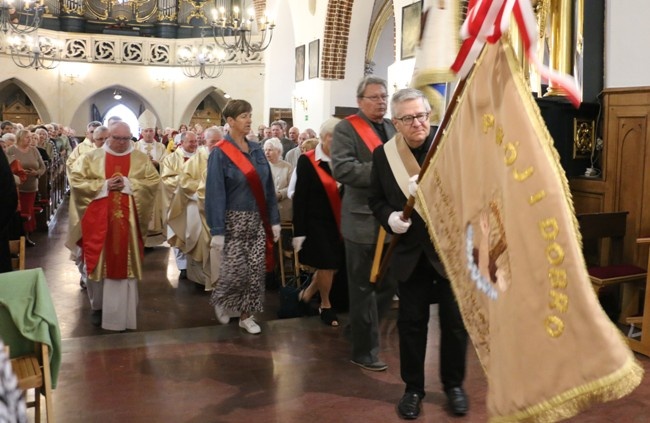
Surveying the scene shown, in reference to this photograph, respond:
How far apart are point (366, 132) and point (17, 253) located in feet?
7.85

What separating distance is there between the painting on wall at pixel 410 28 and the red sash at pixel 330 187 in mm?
4848

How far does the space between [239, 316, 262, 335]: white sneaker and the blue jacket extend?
2.36ft

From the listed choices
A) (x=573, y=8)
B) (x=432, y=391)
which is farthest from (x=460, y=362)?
(x=573, y=8)

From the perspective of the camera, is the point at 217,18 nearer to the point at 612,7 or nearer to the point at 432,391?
the point at 612,7

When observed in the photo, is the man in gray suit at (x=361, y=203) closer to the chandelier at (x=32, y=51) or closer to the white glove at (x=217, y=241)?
the white glove at (x=217, y=241)

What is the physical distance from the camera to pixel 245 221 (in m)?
5.06

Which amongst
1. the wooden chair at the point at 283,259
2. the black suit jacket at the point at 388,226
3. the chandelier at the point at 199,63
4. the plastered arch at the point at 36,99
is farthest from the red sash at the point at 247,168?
the plastered arch at the point at 36,99

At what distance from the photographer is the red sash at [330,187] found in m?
5.46

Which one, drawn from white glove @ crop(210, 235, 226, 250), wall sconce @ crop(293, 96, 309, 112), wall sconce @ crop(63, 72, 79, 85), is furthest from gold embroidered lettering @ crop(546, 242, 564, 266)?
wall sconce @ crop(63, 72, 79, 85)

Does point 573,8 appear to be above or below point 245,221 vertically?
above

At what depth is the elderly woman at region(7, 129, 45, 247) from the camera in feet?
29.9

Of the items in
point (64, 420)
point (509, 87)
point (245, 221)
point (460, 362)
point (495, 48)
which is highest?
point (495, 48)

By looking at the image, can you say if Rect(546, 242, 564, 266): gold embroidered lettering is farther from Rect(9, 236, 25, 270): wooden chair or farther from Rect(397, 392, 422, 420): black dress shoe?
Rect(9, 236, 25, 270): wooden chair

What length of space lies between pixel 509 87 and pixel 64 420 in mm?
2797
